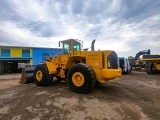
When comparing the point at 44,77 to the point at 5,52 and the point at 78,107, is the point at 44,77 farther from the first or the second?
the point at 5,52

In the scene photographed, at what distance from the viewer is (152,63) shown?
17.9 meters

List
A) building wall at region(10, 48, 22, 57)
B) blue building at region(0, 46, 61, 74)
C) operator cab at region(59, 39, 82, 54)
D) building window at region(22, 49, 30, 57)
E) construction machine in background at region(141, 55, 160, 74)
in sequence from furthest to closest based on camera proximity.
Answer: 1. building window at region(22, 49, 30, 57)
2. building wall at region(10, 48, 22, 57)
3. blue building at region(0, 46, 61, 74)
4. construction machine in background at region(141, 55, 160, 74)
5. operator cab at region(59, 39, 82, 54)

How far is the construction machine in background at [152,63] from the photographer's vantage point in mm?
16641

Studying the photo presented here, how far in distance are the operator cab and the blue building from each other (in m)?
19.4

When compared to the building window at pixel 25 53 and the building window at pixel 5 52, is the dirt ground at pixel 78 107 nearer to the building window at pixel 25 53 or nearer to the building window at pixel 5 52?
the building window at pixel 5 52

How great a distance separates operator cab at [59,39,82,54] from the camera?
865cm

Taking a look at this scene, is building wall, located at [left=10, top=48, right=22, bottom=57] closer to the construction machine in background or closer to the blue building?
the blue building

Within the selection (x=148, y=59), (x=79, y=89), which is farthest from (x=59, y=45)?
(x=148, y=59)

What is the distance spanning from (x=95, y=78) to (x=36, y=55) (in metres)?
25.5

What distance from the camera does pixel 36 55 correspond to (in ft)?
101

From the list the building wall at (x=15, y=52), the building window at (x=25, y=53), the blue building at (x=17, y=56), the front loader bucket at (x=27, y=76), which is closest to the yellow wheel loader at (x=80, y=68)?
the front loader bucket at (x=27, y=76)

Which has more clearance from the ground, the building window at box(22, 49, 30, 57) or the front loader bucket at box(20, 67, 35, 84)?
the building window at box(22, 49, 30, 57)

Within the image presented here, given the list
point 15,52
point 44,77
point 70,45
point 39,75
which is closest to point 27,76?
point 39,75

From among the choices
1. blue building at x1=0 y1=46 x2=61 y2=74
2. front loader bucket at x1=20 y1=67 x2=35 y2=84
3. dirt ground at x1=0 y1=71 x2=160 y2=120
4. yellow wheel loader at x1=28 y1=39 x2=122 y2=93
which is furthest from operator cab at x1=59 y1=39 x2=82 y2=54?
blue building at x1=0 y1=46 x2=61 y2=74
